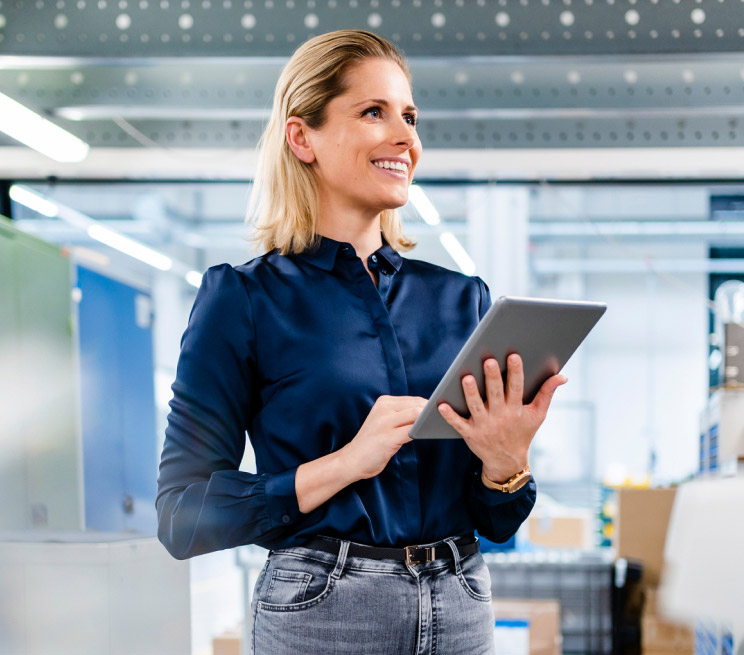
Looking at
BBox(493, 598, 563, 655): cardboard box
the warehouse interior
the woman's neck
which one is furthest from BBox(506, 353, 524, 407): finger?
BBox(493, 598, 563, 655): cardboard box

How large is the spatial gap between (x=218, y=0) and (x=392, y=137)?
116 cm

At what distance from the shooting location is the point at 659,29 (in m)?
1.99

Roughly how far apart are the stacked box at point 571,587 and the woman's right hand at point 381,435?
314cm

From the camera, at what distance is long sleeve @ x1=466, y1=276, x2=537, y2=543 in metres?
1.02

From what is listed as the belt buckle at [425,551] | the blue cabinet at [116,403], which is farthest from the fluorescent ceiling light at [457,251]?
the belt buckle at [425,551]

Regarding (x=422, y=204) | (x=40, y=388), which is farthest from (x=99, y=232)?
(x=40, y=388)

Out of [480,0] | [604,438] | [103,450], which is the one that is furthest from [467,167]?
[604,438]

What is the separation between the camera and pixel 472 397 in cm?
89

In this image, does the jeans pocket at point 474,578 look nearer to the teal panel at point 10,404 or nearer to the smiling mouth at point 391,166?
the smiling mouth at point 391,166

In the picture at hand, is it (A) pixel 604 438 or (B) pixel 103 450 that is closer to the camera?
(B) pixel 103 450

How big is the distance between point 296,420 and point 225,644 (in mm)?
1832

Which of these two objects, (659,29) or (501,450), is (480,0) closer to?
(659,29)

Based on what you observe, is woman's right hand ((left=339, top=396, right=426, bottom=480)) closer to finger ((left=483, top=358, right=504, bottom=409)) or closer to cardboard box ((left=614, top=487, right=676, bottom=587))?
finger ((left=483, top=358, right=504, bottom=409))

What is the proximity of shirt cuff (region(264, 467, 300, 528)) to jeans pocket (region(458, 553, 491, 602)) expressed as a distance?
216 millimetres
